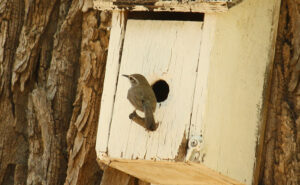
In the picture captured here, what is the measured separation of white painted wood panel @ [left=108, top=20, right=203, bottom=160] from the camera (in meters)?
4.12

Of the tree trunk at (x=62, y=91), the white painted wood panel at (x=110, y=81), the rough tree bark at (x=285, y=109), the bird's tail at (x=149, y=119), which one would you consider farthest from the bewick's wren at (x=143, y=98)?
the rough tree bark at (x=285, y=109)

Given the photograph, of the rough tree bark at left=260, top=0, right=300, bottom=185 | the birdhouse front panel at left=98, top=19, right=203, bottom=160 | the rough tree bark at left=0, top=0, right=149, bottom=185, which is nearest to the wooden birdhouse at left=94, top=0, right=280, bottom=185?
the birdhouse front panel at left=98, top=19, right=203, bottom=160

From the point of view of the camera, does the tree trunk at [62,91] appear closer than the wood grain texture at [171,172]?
No

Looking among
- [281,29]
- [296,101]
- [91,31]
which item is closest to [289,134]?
[296,101]

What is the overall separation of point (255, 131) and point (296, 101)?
0.41 m

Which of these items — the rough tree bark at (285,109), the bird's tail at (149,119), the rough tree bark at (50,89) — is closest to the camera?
the bird's tail at (149,119)

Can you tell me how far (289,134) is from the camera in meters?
4.87

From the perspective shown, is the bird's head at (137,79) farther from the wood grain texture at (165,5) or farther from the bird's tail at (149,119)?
the wood grain texture at (165,5)

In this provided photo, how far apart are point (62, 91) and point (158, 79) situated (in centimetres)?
114

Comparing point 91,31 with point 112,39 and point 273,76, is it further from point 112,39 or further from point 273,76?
point 273,76

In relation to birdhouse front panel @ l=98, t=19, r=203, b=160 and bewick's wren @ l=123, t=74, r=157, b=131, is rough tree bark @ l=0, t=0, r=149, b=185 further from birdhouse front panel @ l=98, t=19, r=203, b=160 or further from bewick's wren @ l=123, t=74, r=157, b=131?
bewick's wren @ l=123, t=74, r=157, b=131

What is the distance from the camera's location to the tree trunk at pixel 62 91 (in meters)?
4.95

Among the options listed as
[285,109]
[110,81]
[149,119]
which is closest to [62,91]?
[110,81]

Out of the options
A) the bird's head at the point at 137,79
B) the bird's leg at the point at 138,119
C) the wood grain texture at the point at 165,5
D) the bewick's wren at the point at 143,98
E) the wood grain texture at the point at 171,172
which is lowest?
the wood grain texture at the point at 171,172
